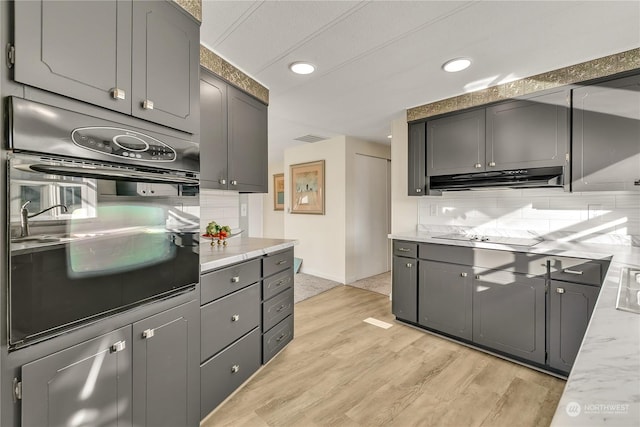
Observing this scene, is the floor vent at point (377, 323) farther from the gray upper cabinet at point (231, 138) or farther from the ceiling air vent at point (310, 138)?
the ceiling air vent at point (310, 138)

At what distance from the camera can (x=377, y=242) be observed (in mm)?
5207

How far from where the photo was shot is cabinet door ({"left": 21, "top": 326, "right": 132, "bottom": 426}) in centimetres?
92

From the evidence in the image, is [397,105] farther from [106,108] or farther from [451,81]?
[106,108]

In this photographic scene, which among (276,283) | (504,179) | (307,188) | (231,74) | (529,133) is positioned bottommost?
(276,283)

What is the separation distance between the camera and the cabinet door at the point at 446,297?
101 inches

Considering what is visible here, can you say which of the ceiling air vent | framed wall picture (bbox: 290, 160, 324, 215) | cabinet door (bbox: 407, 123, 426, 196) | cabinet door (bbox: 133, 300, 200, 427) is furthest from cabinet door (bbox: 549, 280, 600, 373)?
Result: the ceiling air vent

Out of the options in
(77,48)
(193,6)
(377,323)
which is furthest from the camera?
(377,323)

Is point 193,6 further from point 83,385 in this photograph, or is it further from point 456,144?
point 456,144

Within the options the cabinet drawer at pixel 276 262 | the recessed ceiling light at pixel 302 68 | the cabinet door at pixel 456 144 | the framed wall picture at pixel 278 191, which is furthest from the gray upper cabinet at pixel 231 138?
the framed wall picture at pixel 278 191

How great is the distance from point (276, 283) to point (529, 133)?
2.54m

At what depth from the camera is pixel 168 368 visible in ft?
4.51

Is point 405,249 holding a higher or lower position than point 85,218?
lower

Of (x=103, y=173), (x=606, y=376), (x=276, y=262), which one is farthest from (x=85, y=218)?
(x=606, y=376)

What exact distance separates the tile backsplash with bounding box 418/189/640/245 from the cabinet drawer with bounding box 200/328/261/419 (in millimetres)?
2381
